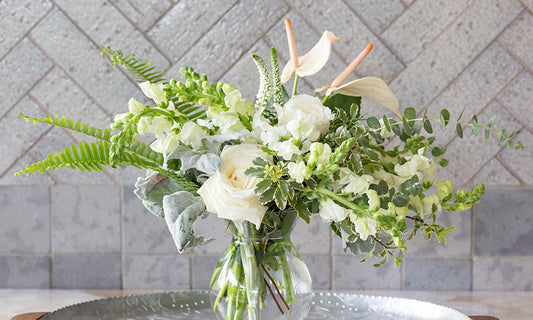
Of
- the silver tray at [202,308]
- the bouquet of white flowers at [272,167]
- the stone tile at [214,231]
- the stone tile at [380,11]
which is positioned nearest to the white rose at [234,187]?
the bouquet of white flowers at [272,167]

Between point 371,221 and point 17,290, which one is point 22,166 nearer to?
point 17,290

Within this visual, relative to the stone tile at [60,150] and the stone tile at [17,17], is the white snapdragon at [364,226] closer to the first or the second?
the stone tile at [60,150]

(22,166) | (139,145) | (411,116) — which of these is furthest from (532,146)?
(22,166)

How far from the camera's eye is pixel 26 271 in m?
1.32

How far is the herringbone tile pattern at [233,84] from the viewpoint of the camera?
126 cm

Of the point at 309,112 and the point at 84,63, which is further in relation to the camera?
the point at 84,63

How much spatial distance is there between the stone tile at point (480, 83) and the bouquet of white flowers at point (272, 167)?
57 cm

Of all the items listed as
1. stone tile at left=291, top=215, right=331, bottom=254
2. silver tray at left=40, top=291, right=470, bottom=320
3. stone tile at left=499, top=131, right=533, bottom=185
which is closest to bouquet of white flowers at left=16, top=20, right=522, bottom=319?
silver tray at left=40, top=291, right=470, bottom=320

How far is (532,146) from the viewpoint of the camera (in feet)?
4.17

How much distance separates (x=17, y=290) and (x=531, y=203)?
1.26 m

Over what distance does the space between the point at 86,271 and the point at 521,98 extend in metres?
1.13

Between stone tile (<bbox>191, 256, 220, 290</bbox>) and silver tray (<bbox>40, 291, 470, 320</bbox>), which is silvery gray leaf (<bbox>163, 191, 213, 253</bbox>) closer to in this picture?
silver tray (<bbox>40, 291, 470, 320</bbox>)

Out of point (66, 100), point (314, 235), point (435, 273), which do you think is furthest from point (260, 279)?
point (66, 100)

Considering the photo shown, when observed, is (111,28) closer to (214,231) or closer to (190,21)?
(190,21)
